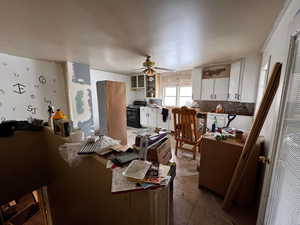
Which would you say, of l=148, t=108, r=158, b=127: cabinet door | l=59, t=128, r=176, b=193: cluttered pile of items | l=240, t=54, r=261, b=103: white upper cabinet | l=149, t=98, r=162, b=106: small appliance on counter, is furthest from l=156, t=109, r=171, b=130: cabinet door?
l=59, t=128, r=176, b=193: cluttered pile of items

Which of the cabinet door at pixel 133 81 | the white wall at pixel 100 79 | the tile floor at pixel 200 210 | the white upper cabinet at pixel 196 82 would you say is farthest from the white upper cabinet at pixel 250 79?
the white wall at pixel 100 79

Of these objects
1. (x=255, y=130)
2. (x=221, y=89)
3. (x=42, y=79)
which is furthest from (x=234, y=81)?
(x=42, y=79)

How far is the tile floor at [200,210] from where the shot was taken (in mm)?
1454

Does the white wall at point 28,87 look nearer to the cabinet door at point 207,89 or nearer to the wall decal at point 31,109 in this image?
the wall decal at point 31,109

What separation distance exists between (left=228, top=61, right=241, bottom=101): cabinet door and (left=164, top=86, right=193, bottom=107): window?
4.23 ft

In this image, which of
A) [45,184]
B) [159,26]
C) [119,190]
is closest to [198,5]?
[159,26]

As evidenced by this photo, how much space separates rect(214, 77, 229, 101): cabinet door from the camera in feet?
11.6

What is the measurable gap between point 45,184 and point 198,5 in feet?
10.4

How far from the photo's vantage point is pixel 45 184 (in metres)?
2.00

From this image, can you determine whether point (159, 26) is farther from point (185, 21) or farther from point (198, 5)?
point (198, 5)

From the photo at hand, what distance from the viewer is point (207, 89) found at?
3850mm

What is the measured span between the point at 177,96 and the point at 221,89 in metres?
1.64

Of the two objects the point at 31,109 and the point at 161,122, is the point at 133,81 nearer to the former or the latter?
the point at 161,122

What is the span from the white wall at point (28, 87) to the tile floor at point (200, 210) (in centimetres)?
363
